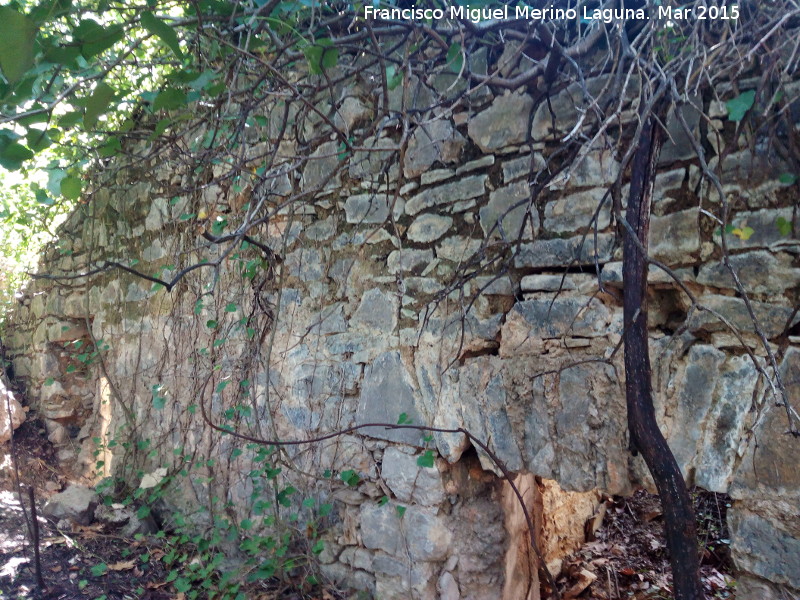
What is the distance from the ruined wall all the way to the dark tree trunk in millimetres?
105

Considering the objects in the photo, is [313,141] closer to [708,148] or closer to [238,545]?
[708,148]

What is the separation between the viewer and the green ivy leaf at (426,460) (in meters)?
2.01

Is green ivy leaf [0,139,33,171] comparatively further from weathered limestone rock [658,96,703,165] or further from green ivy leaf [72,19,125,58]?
weathered limestone rock [658,96,703,165]

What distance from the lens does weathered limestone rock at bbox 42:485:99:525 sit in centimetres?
307

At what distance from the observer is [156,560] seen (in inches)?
111

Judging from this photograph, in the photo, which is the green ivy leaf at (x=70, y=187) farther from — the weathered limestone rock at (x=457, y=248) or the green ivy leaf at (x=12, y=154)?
the weathered limestone rock at (x=457, y=248)

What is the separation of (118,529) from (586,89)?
3.03 meters

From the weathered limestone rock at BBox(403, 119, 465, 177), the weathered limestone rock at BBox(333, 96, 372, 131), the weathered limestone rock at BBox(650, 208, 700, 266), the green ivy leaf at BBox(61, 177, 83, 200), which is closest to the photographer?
the weathered limestone rock at BBox(650, 208, 700, 266)

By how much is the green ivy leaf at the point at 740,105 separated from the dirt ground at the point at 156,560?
2.11m

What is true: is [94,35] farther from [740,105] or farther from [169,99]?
[740,105]

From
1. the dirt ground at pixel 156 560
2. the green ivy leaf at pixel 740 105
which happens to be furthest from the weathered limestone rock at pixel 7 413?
the green ivy leaf at pixel 740 105

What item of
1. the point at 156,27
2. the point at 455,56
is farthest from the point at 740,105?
the point at 156,27

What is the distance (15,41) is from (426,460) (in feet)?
5.30

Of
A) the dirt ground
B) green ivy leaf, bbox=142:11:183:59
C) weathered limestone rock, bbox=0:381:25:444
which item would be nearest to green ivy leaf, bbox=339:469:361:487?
the dirt ground
